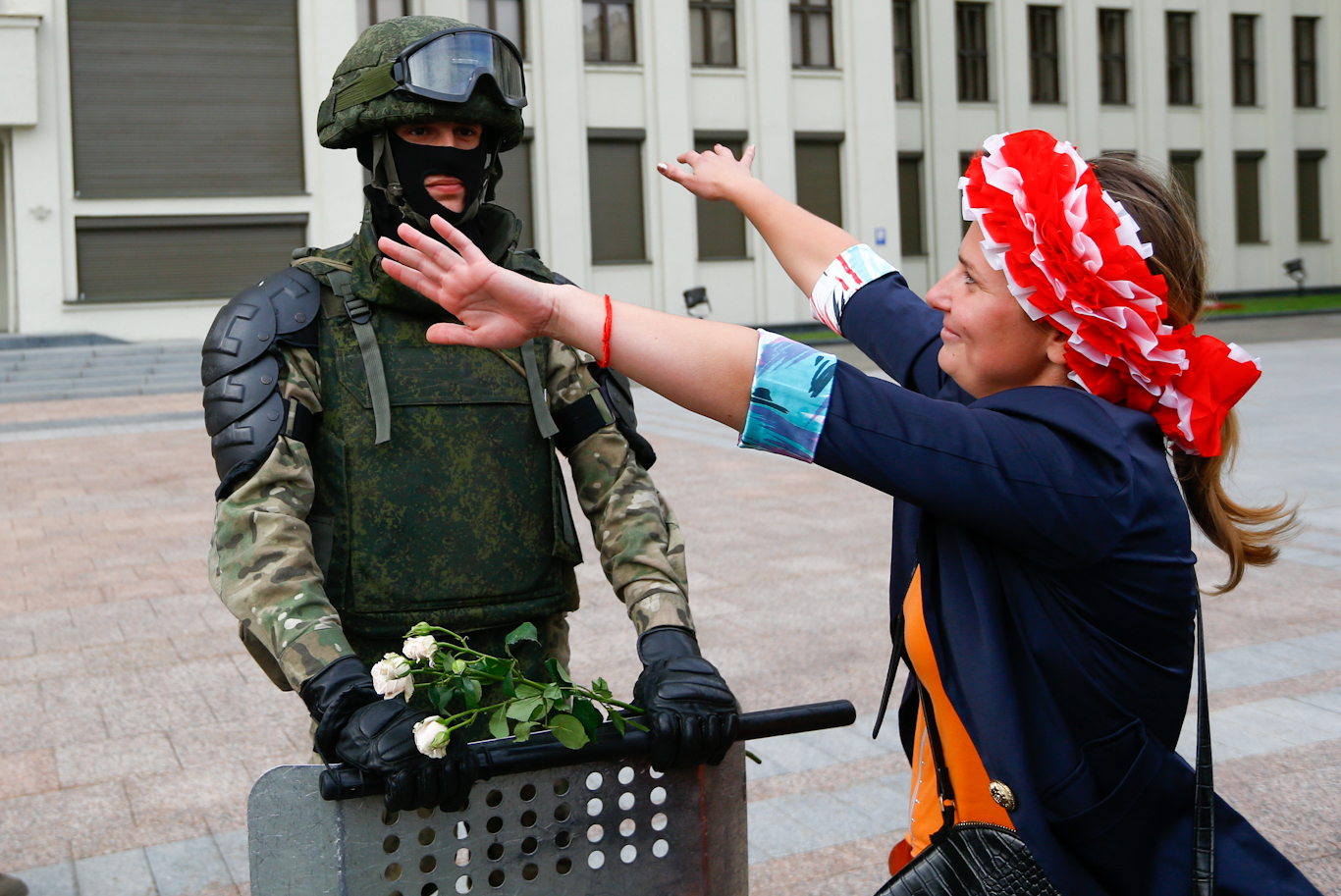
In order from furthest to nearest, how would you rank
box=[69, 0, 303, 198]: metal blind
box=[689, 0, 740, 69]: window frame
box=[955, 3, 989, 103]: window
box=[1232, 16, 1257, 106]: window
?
box=[1232, 16, 1257, 106]: window < box=[955, 3, 989, 103]: window < box=[689, 0, 740, 69]: window frame < box=[69, 0, 303, 198]: metal blind

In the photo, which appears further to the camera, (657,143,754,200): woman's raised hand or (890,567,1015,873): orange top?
(657,143,754,200): woman's raised hand

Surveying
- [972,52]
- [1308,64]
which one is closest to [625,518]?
[972,52]

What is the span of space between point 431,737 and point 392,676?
6.0 inches

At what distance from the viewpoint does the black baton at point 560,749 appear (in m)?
1.60

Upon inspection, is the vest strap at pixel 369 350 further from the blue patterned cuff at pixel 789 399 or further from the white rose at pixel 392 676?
the blue patterned cuff at pixel 789 399

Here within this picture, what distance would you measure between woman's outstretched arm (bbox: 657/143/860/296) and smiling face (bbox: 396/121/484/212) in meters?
0.40

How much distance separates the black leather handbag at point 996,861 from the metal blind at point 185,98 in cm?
2350

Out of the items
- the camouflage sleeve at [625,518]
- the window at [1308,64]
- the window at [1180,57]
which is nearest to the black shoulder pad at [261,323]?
the camouflage sleeve at [625,518]

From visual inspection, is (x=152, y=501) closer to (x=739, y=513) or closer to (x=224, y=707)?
(x=739, y=513)

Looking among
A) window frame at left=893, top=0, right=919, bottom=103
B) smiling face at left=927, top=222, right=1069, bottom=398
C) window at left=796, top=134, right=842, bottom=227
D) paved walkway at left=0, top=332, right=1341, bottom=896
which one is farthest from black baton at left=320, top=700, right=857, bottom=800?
window frame at left=893, top=0, right=919, bottom=103

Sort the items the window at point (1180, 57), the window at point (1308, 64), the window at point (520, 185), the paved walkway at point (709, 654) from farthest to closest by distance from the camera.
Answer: the window at point (1308, 64) → the window at point (1180, 57) → the window at point (520, 185) → the paved walkway at point (709, 654)

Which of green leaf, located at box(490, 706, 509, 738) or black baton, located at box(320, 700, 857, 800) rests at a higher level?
green leaf, located at box(490, 706, 509, 738)

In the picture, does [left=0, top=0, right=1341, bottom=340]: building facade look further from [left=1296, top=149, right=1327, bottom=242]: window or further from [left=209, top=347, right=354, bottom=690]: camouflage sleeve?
[left=209, top=347, right=354, bottom=690]: camouflage sleeve

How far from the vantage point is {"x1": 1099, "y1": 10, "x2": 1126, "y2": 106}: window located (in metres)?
Result: 32.4
